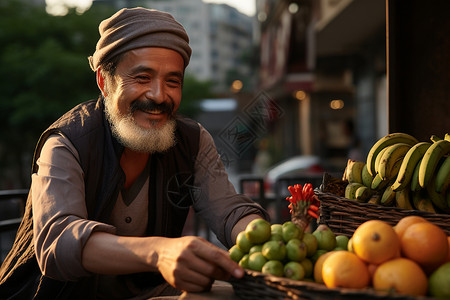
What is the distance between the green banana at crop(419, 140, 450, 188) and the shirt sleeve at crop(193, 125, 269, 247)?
78cm

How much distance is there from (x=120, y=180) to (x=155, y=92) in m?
0.44

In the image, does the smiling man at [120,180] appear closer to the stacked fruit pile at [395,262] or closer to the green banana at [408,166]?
the green banana at [408,166]

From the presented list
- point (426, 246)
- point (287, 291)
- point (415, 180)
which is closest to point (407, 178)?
point (415, 180)

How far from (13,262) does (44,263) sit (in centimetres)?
58

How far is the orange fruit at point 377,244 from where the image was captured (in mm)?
1455

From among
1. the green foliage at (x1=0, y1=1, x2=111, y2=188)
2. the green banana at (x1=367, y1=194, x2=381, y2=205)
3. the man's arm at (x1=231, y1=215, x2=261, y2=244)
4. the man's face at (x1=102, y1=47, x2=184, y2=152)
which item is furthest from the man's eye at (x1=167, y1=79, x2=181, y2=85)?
the green foliage at (x1=0, y1=1, x2=111, y2=188)

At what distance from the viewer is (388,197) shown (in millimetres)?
2113

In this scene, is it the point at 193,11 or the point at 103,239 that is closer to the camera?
the point at 103,239

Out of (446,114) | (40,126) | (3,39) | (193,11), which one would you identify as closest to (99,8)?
(3,39)

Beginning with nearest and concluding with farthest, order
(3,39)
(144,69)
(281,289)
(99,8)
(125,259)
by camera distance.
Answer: (281,289) → (125,259) → (144,69) → (3,39) → (99,8)

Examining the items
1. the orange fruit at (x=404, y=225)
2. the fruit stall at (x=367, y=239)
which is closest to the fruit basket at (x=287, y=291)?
the fruit stall at (x=367, y=239)

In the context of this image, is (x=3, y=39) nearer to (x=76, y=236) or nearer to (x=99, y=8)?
(x=99, y=8)

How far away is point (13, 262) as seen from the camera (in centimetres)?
230

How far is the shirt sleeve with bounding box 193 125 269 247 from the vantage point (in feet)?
7.89
